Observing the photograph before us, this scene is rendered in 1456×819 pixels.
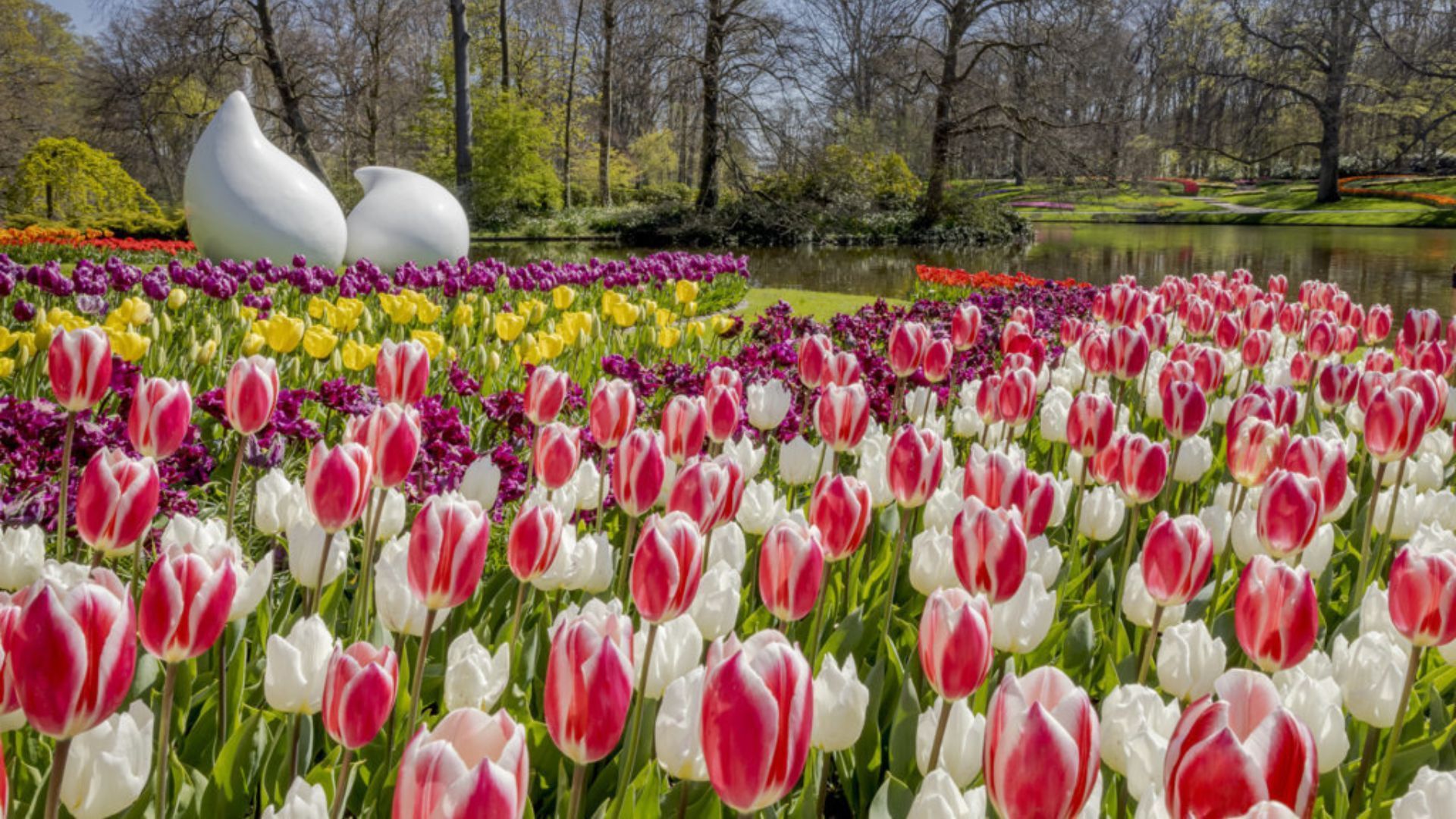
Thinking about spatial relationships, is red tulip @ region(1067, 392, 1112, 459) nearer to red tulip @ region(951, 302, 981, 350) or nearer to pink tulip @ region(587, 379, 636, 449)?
pink tulip @ region(587, 379, 636, 449)

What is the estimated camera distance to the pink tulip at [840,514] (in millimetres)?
1692

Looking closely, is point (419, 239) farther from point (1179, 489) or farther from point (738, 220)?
point (738, 220)

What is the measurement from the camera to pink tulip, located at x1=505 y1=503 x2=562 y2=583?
1531 millimetres

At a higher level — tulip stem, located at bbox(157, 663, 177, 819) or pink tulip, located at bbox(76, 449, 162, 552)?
pink tulip, located at bbox(76, 449, 162, 552)

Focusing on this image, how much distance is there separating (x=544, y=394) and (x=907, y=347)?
51.7 inches

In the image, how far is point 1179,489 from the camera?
11.0 feet

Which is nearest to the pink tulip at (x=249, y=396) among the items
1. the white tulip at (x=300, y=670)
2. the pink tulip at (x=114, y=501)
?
the pink tulip at (x=114, y=501)

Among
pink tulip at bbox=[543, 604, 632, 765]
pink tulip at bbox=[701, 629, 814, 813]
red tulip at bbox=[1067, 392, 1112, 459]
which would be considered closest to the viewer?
pink tulip at bbox=[701, 629, 814, 813]

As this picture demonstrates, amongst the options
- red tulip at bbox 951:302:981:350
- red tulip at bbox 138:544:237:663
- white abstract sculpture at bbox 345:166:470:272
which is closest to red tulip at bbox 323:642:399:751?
red tulip at bbox 138:544:237:663

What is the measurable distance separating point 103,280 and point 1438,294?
601 inches

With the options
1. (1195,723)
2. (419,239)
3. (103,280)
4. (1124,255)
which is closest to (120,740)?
(1195,723)

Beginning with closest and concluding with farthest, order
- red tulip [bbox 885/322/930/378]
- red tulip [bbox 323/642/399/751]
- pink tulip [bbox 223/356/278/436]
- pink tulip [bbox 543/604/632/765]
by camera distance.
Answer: pink tulip [bbox 543/604/632/765] < red tulip [bbox 323/642/399/751] < pink tulip [bbox 223/356/278/436] < red tulip [bbox 885/322/930/378]

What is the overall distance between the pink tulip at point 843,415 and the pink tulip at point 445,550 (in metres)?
1.25

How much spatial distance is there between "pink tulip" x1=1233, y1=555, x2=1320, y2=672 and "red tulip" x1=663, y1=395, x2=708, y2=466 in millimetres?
1139
